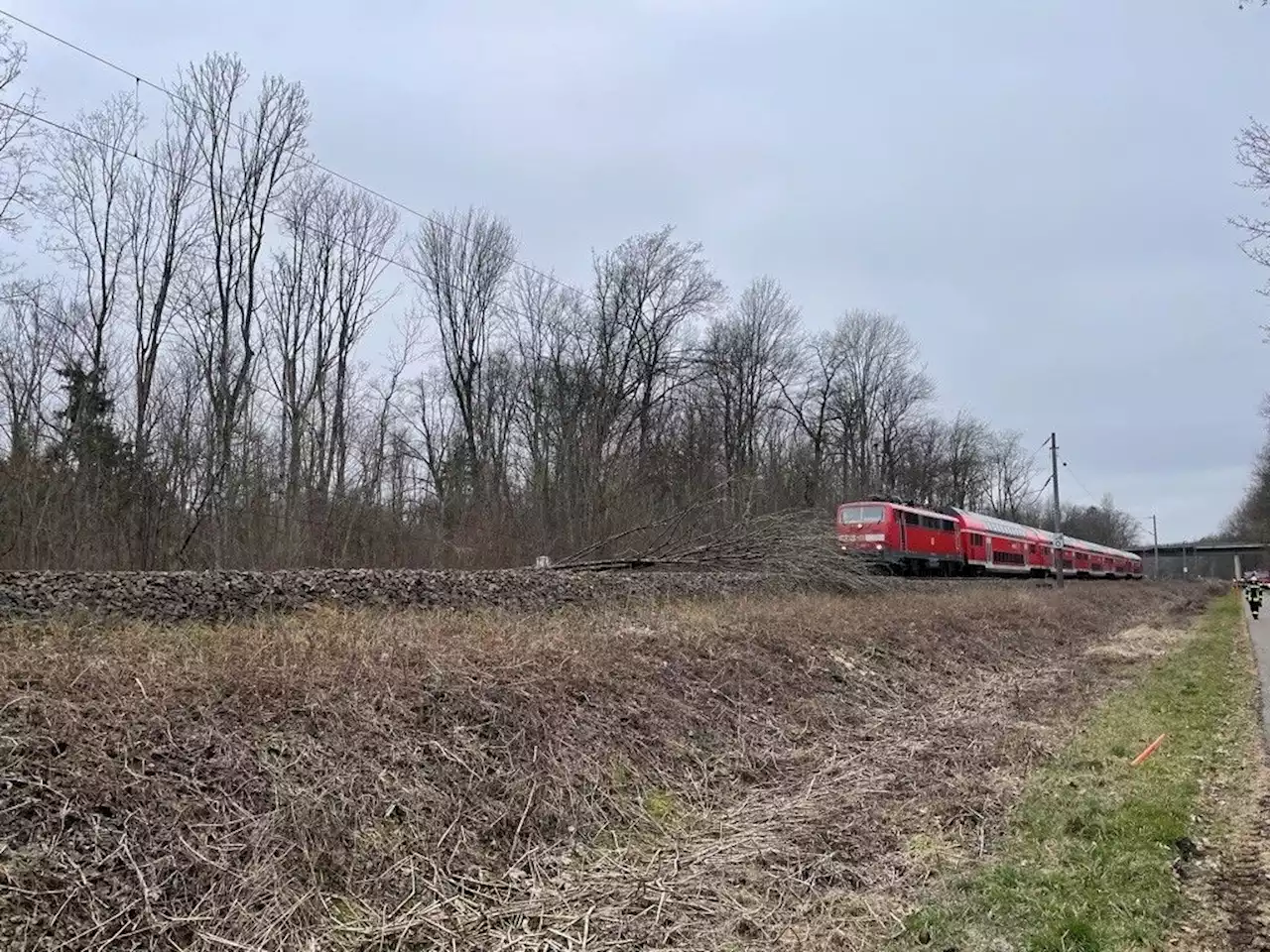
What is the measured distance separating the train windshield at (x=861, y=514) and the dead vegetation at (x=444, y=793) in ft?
68.5

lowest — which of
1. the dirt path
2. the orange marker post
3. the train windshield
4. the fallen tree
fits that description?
the orange marker post

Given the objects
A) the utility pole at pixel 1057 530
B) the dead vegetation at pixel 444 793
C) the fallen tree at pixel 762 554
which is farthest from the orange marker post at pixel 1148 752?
the utility pole at pixel 1057 530

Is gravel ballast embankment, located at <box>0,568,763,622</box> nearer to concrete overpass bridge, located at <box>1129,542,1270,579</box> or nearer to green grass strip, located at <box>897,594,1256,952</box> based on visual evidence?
green grass strip, located at <box>897,594,1256,952</box>

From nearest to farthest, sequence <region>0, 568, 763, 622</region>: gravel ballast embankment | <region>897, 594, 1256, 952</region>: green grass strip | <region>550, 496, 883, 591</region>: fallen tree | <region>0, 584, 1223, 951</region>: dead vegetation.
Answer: <region>0, 584, 1223, 951</region>: dead vegetation, <region>897, 594, 1256, 952</region>: green grass strip, <region>0, 568, 763, 622</region>: gravel ballast embankment, <region>550, 496, 883, 591</region>: fallen tree

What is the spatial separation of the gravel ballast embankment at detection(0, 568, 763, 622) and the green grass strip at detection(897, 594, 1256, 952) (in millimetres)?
8058

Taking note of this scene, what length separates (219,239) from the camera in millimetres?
25000

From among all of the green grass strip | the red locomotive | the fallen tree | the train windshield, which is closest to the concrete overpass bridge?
the red locomotive

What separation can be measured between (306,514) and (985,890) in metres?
20.4

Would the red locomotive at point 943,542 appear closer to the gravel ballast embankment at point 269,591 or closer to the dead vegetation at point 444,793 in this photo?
the gravel ballast embankment at point 269,591

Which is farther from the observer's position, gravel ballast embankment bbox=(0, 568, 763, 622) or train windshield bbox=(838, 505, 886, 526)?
train windshield bbox=(838, 505, 886, 526)

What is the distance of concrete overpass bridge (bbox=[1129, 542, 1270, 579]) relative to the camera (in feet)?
389

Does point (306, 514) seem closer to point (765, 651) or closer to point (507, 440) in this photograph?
point (765, 651)

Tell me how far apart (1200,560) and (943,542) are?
127497mm

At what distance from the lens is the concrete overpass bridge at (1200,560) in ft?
389
